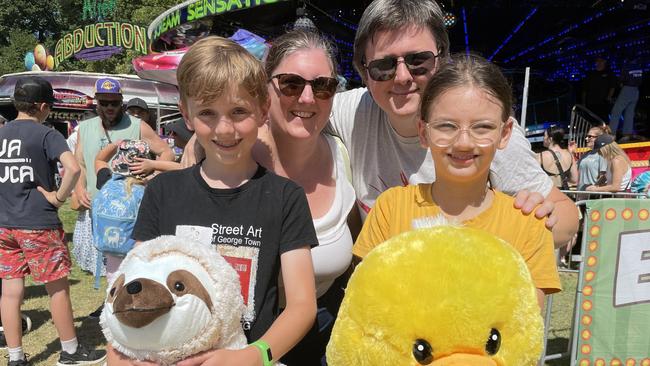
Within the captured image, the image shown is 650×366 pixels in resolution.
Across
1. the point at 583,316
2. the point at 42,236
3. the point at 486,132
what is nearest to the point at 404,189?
the point at 486,132

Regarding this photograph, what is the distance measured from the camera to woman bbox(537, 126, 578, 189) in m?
8.34

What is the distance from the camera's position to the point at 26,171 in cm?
409

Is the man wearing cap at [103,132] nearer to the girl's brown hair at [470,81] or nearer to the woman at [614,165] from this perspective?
the girl's brown hair at [470,81]

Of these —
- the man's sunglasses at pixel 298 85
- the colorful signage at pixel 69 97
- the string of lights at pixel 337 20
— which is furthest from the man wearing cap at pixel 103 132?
the colorful signage at pixel 69 97

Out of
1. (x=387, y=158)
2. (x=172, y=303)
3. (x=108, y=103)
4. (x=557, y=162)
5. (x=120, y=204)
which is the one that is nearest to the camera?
(x=172, y=303)

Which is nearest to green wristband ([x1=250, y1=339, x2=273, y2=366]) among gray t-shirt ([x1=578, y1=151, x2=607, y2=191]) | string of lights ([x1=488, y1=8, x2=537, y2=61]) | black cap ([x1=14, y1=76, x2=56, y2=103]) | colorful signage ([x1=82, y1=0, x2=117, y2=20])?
black cap ([x1=14, y1=76, x2=56, y2=103])

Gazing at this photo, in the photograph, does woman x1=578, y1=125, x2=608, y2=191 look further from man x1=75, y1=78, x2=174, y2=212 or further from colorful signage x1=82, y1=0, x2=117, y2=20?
colorful signage x1=82, y1=0, x2=117, y2=20

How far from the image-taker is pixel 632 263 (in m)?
3.34

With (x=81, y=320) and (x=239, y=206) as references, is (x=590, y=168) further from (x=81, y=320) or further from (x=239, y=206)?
(x=239, y=206)

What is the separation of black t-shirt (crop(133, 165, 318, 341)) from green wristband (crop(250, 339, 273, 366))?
0.48 feet

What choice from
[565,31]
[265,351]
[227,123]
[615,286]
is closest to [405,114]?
[227,123]

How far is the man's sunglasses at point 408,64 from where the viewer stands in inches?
76.7

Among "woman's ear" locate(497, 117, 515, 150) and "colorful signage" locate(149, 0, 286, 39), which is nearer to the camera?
"woman's ear" locate(497, 117, 515, 150)

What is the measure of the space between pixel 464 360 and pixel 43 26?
61404 mm
